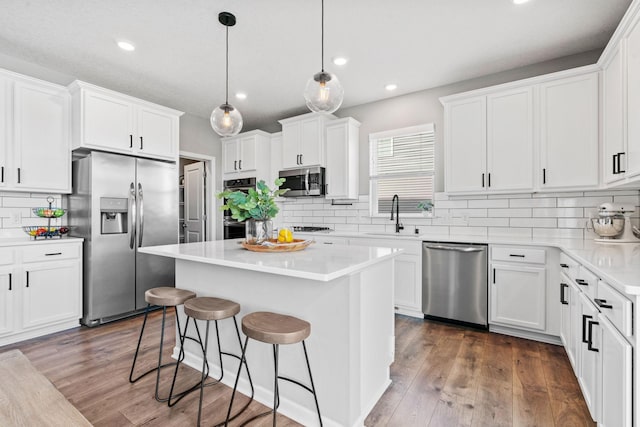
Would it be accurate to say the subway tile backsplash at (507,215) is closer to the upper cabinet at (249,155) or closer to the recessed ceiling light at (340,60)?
the upper cabinet at (249,155)

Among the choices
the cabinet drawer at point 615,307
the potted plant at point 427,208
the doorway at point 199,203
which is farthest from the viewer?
the doorway at point 199,203

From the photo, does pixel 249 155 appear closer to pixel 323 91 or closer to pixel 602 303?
pixel 323 91

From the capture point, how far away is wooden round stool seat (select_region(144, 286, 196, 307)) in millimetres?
2004

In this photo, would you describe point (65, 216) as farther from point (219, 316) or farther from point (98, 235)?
point (219, 316)

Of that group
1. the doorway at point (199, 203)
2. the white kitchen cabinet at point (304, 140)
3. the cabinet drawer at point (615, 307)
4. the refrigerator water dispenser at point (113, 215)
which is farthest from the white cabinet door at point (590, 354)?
the doorway at point (199, 203)

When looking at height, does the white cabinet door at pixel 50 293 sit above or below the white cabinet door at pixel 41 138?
below

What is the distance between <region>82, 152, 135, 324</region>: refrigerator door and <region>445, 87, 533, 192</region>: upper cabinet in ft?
12.0

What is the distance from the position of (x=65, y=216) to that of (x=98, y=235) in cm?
67

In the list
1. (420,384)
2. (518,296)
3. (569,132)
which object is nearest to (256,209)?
(420,384)

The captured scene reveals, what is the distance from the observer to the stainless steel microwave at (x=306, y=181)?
14.3 feet

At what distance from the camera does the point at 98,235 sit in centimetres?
327

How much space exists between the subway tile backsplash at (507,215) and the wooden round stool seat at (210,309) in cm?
276

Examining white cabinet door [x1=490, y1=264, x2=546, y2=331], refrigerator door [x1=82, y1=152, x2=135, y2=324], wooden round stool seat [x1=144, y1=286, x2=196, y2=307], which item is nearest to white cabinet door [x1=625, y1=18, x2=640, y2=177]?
white cabinet door [x1=490, y1=264, x2=546, y2=331]

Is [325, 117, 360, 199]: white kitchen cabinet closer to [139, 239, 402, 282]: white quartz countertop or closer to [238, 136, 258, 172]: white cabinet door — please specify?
[238, 136, 258, 172]: white cabinet door
